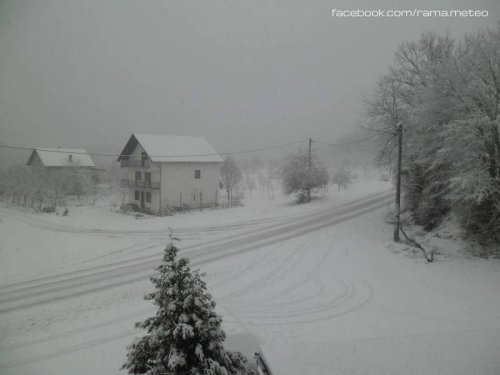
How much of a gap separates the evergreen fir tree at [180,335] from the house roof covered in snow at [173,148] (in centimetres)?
2892

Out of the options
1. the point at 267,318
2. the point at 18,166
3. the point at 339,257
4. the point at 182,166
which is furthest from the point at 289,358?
the point at 18,166

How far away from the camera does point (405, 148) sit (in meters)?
21.1

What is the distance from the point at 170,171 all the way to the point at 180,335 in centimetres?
3010

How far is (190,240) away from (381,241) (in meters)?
12.2

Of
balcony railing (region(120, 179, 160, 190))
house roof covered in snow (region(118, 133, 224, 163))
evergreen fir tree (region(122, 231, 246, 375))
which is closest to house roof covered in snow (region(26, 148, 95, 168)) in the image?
balcony railing (region(120, 179, 160, 190))

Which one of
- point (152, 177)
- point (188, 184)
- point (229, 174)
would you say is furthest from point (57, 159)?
point (229, 174)

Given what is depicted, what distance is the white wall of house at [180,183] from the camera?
33.1 metres

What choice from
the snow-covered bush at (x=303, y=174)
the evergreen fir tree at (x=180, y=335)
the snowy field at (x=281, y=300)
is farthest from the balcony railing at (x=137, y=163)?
the evergreen fir tree at (x=180, y=335)

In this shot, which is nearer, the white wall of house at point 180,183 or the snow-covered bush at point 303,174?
the white wall of house at point 180,183

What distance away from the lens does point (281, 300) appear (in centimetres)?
1149

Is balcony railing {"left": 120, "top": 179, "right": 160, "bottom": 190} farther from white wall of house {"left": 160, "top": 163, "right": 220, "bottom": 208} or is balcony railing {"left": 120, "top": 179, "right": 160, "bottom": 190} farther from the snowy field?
the snowy field

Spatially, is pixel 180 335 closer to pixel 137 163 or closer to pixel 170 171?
pixel 170 171

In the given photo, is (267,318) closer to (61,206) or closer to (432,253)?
(432,253)

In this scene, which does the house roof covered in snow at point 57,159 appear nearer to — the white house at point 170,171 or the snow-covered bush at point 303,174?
the white house at point 170,171
